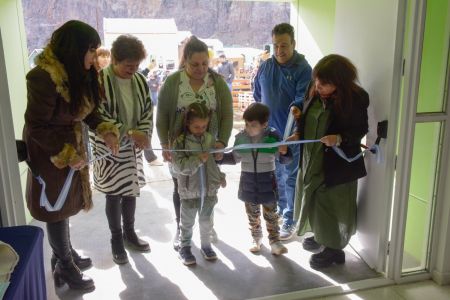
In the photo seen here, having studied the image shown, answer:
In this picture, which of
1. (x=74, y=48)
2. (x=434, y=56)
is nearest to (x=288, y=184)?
(x=434, y=56)

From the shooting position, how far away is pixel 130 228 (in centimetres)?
271

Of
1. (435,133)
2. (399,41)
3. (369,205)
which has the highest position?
(399,41)

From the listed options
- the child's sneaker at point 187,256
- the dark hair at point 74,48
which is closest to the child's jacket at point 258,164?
the child's sneaker at point 187,256

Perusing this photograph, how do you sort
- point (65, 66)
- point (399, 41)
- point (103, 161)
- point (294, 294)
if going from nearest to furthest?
point (65, 66), point (399, 41), point (294, 294), point (103, 161)

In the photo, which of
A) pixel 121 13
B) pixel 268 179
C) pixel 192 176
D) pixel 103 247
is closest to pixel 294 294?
pixel 268 179

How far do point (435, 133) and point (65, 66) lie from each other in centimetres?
190

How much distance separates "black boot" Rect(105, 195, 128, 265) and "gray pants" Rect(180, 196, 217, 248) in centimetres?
36

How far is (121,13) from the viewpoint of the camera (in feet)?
20.3

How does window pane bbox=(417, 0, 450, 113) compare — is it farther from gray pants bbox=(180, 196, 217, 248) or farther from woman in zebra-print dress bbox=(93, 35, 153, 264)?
woman in zebra-print dress bbox=(93, 35, 153, 264)

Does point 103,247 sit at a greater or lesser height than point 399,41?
lesser

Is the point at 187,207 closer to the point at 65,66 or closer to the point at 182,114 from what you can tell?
the point at 182,114

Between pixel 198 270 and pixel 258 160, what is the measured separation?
0.74 m

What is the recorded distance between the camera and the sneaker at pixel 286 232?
9.36ft

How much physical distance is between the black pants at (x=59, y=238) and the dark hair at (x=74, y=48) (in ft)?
2.01
